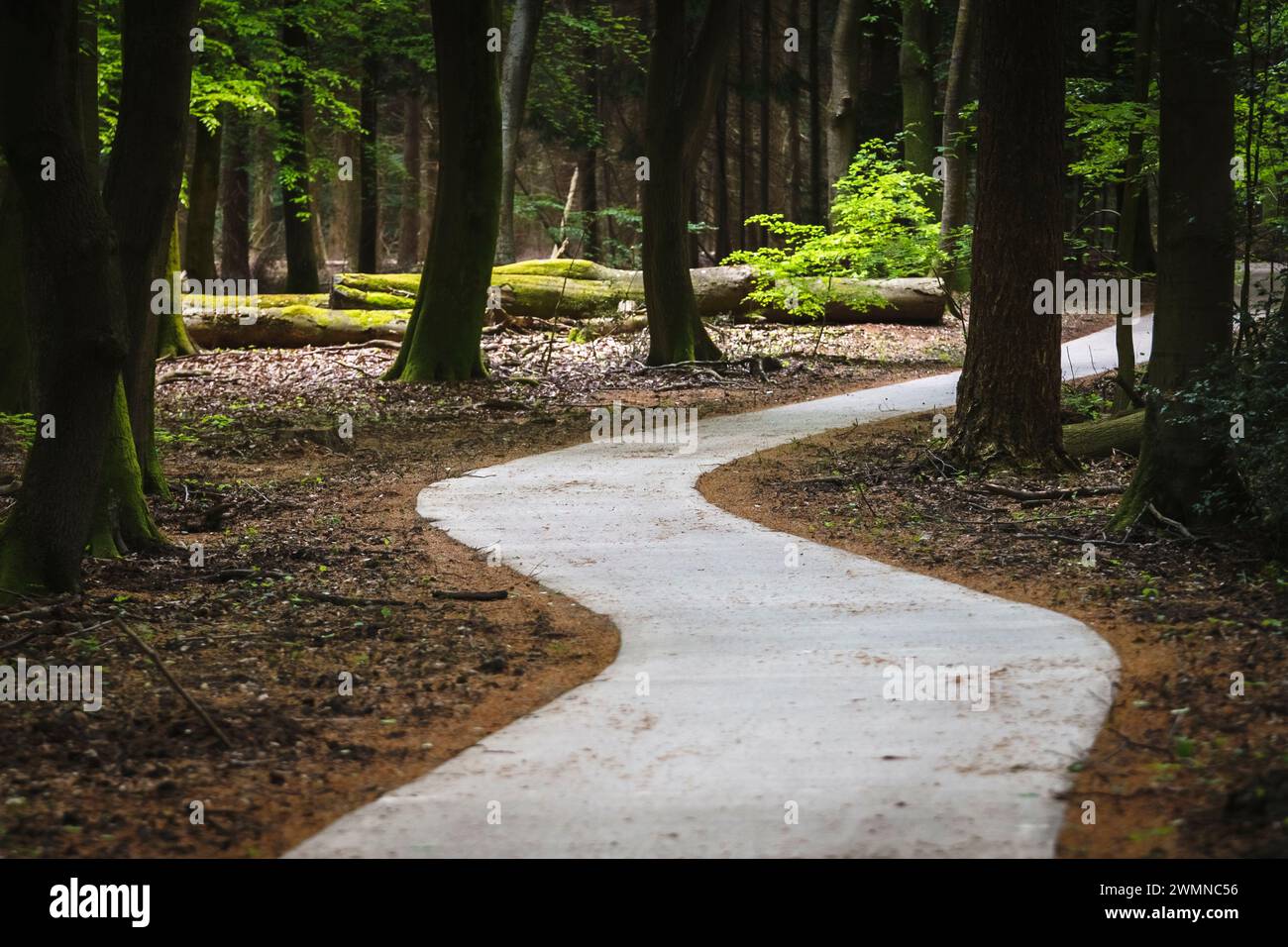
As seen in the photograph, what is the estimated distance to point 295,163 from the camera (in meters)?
31.9

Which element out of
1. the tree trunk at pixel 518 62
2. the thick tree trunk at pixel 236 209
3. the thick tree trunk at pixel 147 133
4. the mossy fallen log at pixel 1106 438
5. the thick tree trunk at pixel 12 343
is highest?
the tree trunk at pixel 518 62

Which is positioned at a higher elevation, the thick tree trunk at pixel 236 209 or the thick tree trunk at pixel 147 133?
the thick tree trunk at pixel 236 209

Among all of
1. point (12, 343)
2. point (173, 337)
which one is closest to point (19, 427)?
point (12, 343)

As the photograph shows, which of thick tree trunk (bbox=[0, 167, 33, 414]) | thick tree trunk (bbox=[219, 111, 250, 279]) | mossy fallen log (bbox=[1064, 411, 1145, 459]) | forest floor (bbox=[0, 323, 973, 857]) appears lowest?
forest floor (bbox=[0, 323, 973, 857])

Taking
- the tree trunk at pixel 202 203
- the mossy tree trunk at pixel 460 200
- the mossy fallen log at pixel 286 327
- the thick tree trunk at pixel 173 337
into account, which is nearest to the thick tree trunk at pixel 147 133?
the mossy tree trunk at pixel 460 200

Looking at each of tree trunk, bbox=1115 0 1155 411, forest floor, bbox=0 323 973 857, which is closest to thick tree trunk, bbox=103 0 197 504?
forest floor, bbox=0 323 973 857

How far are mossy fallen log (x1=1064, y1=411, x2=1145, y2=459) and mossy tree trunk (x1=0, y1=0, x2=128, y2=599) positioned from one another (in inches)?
355

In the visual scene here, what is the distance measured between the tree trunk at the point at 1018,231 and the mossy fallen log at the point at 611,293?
13.3 m

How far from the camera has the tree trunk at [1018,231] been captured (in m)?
12.1

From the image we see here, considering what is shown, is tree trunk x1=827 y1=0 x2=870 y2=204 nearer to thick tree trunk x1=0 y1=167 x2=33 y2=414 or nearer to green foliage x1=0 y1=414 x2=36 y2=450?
thick tree trunk x1=0 y1=167 x2=33 y2=414

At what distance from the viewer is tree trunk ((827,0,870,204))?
3406 centimetres

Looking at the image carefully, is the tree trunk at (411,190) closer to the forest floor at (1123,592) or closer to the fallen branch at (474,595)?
the forest floor at (1123,592)
